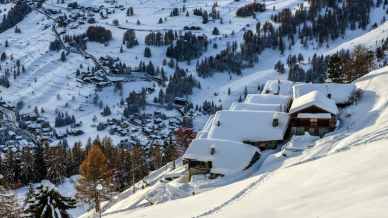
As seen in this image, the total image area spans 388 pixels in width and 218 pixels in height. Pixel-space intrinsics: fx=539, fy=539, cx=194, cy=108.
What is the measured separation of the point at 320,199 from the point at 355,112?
3976 centimetres

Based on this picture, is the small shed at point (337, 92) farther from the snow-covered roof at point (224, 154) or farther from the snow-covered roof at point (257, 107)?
the snow-covered roof at point (224, 154)

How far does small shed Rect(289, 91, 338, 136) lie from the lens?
64.9 meters

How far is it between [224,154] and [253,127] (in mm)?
7972

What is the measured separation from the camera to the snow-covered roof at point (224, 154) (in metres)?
59.2

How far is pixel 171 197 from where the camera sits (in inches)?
2042

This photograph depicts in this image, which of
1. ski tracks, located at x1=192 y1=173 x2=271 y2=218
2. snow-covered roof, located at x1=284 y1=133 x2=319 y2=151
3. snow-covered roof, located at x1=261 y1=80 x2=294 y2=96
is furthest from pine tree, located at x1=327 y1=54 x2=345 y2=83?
ski tracks, located at x1=192 y1=173 x2=271 y2=218

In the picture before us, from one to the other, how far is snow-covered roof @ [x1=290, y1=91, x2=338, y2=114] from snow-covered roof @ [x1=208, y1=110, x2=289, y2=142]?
2.03 metres

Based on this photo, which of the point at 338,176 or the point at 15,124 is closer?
the point at 338,176

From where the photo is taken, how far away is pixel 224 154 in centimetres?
6069

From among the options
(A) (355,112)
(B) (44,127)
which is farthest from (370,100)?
(B) (44,127)

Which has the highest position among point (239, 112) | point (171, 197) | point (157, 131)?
point (239, 112)

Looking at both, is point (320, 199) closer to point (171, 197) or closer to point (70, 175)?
point (171, 197)

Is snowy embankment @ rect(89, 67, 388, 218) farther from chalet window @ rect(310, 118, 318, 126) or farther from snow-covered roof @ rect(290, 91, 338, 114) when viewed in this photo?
snow-covered roof @ rect(290, 91, 338, 114)

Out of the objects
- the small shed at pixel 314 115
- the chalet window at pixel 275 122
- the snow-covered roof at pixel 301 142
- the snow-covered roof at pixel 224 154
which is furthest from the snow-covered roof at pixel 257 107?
the snow-covered roof at pixel 224 154
